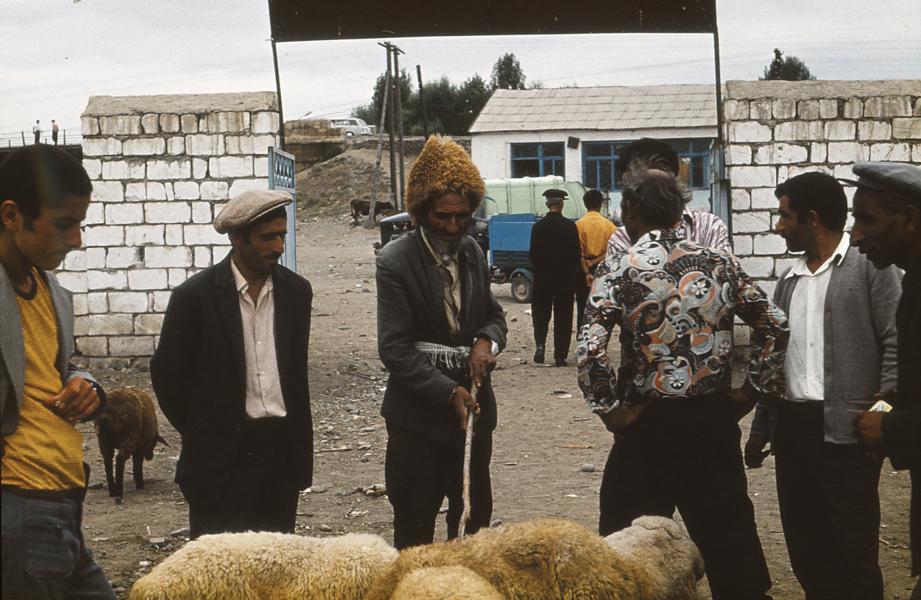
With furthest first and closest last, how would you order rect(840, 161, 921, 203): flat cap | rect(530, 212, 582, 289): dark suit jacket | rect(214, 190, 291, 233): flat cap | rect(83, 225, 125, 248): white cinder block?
rect(530, 212, 582, 289): dark suit jacket
rect(83, 225, 125, 248): white cinder block
rect(214, 190, 291, 233): flat cap
rect(840, 161, 921, 203): flat cap

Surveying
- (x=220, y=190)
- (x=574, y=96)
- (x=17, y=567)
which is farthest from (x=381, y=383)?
(x=574, y=96)

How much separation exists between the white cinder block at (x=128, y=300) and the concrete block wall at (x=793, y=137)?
6280 millimetres

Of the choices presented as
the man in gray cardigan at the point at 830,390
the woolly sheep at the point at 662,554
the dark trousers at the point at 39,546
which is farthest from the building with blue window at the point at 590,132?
the dark trousers at the point at 39,546

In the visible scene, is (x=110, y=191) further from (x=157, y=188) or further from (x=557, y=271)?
(x=557, y=271)

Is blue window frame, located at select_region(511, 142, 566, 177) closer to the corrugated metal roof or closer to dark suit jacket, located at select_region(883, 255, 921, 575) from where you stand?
the corrugated metal roof

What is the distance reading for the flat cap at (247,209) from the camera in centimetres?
373

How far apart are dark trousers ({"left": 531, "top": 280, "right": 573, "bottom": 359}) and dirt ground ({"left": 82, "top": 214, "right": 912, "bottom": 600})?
342 mm

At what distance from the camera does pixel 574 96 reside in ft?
134

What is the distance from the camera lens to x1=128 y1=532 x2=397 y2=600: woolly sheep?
9.49 feet

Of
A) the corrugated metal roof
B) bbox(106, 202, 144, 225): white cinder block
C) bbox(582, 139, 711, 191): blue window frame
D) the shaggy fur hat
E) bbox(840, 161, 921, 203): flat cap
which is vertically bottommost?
bbox(840, 161, 921, 203): flat cap

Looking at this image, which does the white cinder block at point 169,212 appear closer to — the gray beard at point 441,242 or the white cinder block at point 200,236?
the white cinder block at point 200,236

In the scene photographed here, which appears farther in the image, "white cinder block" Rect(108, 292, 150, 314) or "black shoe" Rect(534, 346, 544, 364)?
"black shoe" Rect(534, 346, 544, 364)

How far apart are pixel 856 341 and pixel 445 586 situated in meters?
1.99

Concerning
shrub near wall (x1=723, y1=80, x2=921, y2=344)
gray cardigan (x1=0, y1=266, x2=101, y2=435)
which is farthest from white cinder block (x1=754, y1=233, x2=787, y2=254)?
gray cardigan (x1=0, y1=266, x2=101, y2=435)
